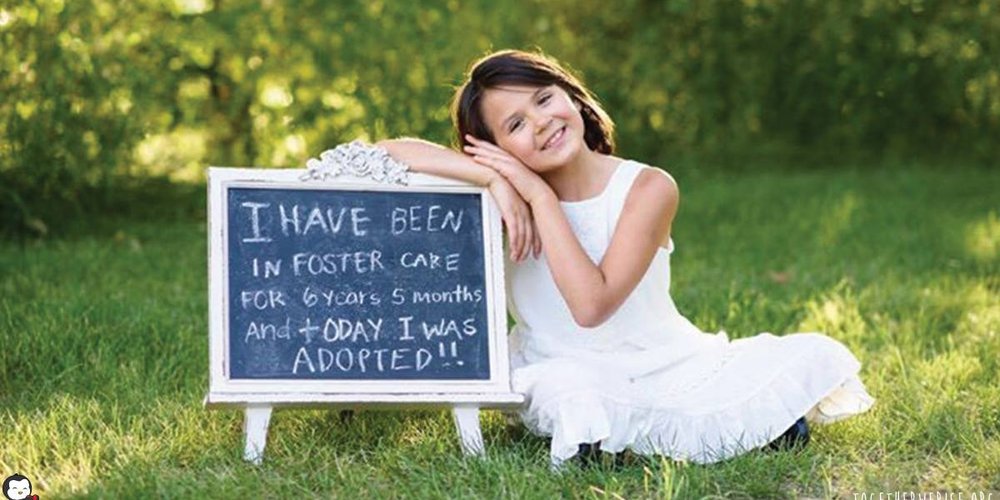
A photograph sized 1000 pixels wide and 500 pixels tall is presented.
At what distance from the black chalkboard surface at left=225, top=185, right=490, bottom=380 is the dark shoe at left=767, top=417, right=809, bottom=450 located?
0.72m

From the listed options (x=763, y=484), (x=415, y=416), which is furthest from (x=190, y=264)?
(x=763, y=484)

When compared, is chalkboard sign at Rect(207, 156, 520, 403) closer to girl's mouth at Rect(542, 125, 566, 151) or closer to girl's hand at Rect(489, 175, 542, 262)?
girl's hand at Rect(489, 175, 542, 262)

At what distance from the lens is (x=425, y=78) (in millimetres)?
7551

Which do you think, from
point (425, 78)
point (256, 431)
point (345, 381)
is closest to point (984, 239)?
point (425, 78)

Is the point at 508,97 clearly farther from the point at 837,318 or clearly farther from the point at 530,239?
the point at 837,318

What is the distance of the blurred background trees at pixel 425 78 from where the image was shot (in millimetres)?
6773

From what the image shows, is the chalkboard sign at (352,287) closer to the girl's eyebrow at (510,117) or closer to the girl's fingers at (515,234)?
the girl's fingers at (515,234)

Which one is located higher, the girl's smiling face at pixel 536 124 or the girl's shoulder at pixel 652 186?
the girl's smiling face at pixel 536 124

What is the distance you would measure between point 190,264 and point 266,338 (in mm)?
2678

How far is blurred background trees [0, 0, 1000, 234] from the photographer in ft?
22.2

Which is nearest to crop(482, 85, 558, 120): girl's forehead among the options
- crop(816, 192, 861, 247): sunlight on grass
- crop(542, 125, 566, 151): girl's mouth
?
crop(542, 125, 566, 151): girl's mouth

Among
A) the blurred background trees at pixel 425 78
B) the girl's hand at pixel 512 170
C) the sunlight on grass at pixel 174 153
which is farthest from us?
the sunlight on grass at pixel 174 153

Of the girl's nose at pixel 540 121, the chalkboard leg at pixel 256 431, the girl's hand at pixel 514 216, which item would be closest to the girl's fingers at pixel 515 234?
the girl's hand at pixel 514 216

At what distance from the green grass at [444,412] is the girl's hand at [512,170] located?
609mm
